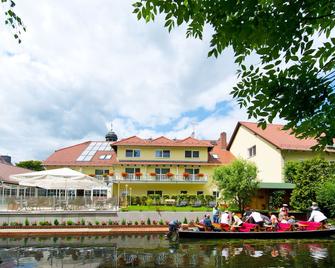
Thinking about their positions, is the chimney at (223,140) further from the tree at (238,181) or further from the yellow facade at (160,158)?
the tree at (238,181)

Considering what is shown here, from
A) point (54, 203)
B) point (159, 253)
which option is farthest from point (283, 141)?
point (159, 253)

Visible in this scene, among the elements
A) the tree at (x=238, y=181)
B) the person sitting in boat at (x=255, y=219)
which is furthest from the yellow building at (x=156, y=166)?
the person sitting in boat at (x=255, y=219)

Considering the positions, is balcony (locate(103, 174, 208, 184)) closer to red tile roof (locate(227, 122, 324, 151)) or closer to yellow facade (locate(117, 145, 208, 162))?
yellow facade (locate(117, 145, 208, 162))

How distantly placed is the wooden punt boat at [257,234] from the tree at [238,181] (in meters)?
7.56

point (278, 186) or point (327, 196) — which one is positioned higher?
point (278, 186)

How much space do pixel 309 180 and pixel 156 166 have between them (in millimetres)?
18550

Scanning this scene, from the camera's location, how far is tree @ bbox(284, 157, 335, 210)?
26031 mm

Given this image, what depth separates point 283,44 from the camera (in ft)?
12.3

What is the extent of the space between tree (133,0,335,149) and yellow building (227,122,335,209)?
25038 millimetres

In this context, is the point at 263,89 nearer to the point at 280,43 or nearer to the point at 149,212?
the point at 280,43

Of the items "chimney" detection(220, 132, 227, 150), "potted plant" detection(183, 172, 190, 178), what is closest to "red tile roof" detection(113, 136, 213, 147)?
"potted plant" detection(183, 172, 190, 178)

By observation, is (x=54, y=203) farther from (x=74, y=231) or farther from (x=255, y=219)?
(x=255, y=219)

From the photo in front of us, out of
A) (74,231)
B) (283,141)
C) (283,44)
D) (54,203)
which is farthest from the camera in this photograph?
(283,141)

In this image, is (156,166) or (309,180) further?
(156,166)
